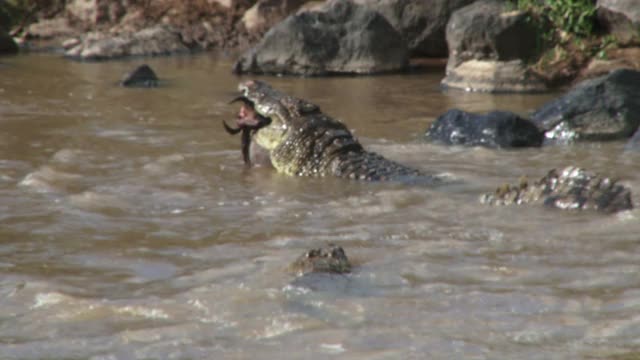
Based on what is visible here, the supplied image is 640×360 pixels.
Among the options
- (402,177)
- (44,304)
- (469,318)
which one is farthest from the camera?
(402,177)

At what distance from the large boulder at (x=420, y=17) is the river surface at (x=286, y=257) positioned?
6.31 meters

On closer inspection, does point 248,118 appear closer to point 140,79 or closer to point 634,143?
point 634,143

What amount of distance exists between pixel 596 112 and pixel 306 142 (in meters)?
2.66

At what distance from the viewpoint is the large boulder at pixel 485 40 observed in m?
13.5

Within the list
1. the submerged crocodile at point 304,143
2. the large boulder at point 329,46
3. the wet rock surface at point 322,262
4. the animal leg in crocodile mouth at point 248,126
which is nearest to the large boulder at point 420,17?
the large boulder at point 329,46

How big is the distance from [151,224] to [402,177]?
1.84m

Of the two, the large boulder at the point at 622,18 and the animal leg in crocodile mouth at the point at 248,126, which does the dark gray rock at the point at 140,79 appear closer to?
the large boulder at the point at 622,18

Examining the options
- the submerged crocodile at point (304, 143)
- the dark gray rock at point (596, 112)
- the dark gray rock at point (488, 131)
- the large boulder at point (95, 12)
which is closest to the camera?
the submerged crocodile at point (304, 143)

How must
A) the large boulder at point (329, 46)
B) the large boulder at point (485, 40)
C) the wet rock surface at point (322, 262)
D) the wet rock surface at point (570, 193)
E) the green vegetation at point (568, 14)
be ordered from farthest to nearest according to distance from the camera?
1. the large boulder at point (329, 46)
2. the green vegetation at point (568, 14)
3. the large boulder at point (485, 40)
4. the wet rock surface at point (570, 193)
5. the wet rock surface at point (322, 262)

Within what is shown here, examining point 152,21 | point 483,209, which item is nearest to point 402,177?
point 483,209

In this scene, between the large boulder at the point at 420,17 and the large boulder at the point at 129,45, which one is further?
the large boulder at the point at 129,45

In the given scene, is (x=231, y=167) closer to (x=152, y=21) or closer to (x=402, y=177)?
(x=402, y=177)

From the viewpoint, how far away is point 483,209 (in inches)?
261

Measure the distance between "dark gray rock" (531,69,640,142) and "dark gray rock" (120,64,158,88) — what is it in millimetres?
5637
